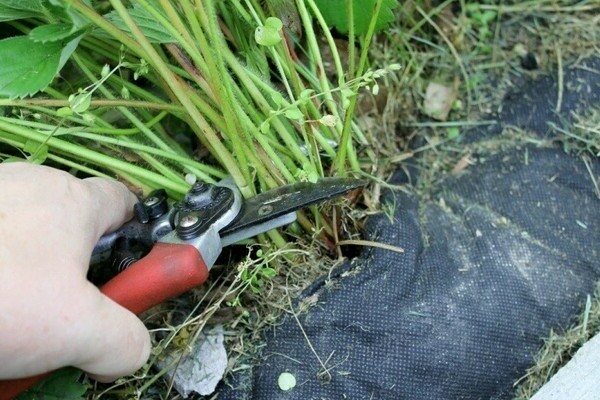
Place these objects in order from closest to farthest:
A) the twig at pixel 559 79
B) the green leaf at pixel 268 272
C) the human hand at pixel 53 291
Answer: the human hand at pixel 53 291
the green leaf at pixel 268 272
the twig at pixel 559 79

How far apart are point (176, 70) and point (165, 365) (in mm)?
421

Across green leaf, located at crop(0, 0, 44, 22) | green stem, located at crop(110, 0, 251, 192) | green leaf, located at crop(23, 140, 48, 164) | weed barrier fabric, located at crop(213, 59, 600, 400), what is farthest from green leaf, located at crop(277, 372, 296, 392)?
green leaf, located at crop(0, 0, 44, 22)

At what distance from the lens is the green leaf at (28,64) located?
89 centimetres

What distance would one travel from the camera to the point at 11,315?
76cm

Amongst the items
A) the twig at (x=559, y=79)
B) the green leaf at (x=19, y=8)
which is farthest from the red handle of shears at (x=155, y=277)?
the twig at (x=559, y=79)

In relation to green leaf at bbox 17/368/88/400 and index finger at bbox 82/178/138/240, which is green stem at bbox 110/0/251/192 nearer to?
index finger at bbox 82/178/138/240

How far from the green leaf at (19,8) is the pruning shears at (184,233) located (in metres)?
0.28

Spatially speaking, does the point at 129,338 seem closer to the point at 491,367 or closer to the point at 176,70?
the point at 176,70

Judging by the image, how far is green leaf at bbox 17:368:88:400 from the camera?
93 centimetres

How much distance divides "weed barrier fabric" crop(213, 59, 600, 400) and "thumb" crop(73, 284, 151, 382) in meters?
0.20

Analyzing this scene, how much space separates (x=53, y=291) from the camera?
0.78 metres

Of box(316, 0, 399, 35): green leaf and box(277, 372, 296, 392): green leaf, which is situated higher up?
box(316, 0, 399, 35): green leaf

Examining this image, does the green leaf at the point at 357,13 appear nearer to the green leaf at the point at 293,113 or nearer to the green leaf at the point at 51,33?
the green leaf at the point at 293,113

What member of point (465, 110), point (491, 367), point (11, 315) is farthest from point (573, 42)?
point (11, 315)
